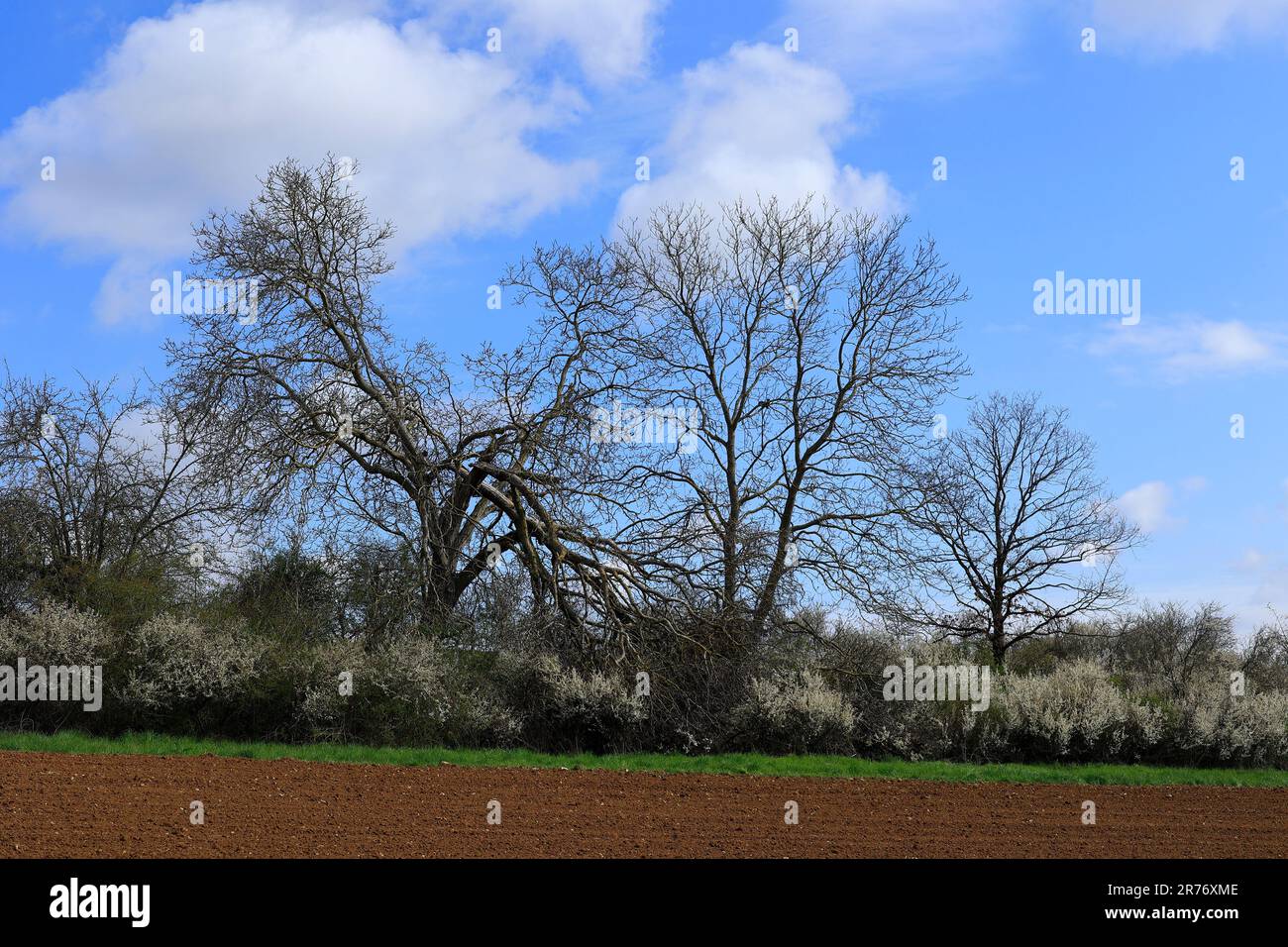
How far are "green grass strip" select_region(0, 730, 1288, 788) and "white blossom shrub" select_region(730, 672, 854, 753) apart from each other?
2.97 ft

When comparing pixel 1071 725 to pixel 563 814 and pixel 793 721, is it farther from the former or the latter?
pixel 563 814

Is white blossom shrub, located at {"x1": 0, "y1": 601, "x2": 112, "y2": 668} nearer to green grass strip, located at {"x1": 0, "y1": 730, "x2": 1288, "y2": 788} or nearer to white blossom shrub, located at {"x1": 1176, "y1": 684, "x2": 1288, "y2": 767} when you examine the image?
green grass strip, located at {"x1": 0, "y1": 730, "x2": 1288, "y2": 788}

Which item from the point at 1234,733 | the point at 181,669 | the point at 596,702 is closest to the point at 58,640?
the point at 181,669

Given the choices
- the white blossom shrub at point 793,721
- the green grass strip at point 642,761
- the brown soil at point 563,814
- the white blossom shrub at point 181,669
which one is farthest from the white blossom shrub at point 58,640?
the white blossom shrub at point 793,721

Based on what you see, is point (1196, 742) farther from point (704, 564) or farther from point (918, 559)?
point (704, 564)

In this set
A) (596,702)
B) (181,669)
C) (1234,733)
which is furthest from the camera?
(1234,733)

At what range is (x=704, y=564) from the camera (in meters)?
22.9

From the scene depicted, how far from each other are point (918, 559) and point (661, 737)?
7.93 metres

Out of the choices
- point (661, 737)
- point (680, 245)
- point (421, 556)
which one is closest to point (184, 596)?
point (421, 556)

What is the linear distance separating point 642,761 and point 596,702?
2029 millimetres

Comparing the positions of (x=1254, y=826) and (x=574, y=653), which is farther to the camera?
(x=574, y=653)

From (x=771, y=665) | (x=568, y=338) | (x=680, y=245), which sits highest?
(x=680, y=245)

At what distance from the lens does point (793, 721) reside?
19.6m

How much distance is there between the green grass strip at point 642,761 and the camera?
16516 millimetres
